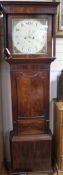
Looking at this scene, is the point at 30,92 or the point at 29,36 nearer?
the point at 29,36

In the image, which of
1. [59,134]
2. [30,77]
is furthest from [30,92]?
[59,134]

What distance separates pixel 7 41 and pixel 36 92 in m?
0.48

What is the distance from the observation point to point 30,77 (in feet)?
6.18

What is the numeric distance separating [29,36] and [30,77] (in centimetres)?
33

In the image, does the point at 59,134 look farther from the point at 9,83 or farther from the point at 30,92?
the point at 9,83

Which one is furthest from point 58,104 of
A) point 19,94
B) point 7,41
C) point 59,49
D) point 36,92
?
point 7,41

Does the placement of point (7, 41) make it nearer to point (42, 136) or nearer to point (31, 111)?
point (31, 111)

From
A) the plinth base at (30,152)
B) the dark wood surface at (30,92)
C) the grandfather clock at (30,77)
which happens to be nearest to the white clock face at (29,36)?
the grandfather clock at (30,77)

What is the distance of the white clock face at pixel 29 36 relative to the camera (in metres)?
1.78

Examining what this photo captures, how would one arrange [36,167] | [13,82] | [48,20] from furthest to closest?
1. [36,167]
2. [13,82]
3. [48,20]

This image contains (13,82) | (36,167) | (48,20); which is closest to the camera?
(48,20)

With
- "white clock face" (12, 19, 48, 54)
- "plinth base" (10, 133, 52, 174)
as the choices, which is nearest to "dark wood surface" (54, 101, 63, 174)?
"plinth base" (10, 133, 52, 174)

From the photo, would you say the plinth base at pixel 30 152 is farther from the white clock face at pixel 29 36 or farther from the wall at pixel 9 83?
the white clock face at pixel 29 36

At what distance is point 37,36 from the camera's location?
1803 millimetres
